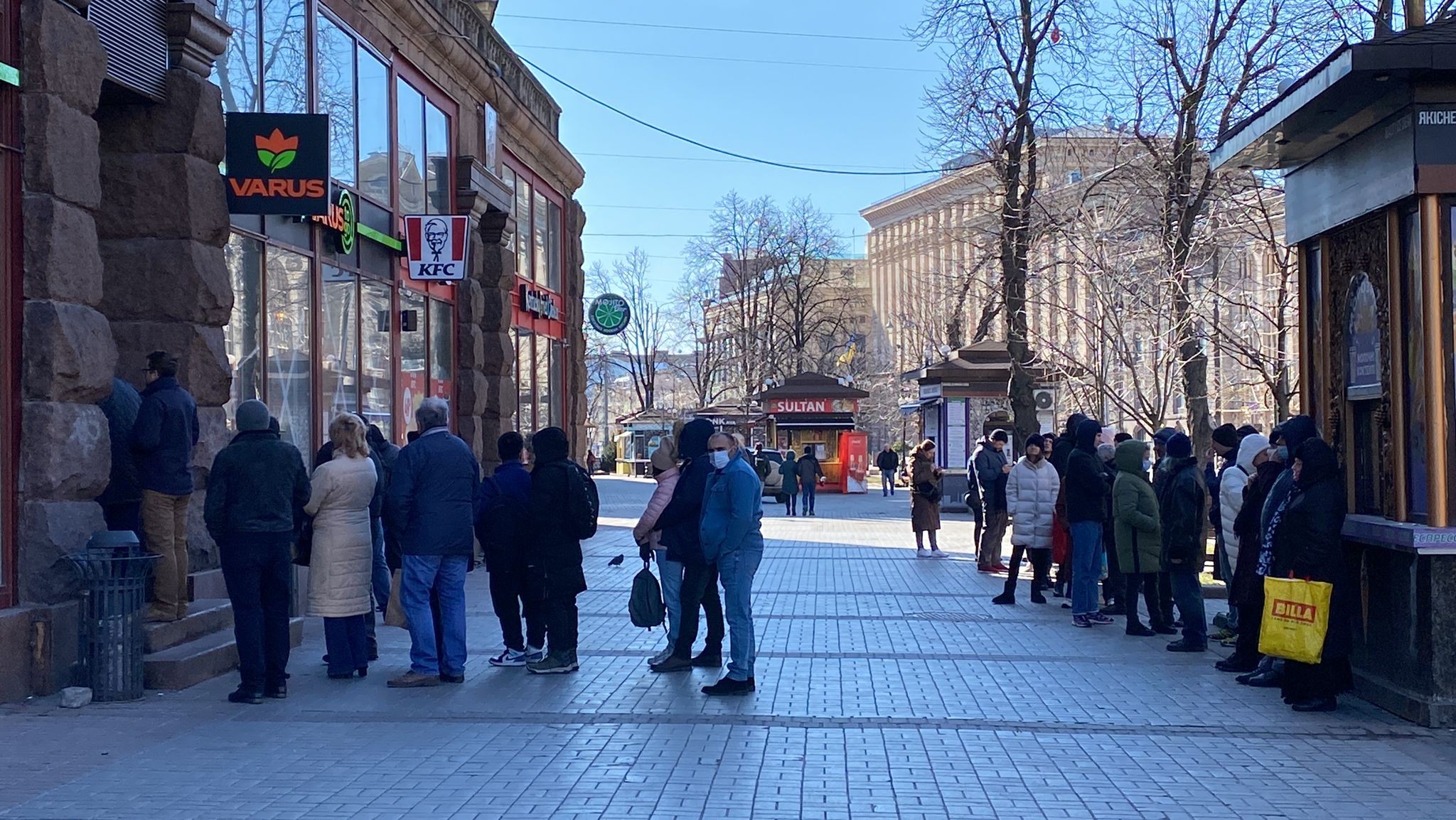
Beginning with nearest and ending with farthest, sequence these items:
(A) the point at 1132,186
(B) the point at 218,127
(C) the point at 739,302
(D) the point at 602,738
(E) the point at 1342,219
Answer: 1. (D) the point at 602,738
2. (E) the point at 1342,219
3. (B) the point at 218,127
4. (A) the point at 1132,186
5. (C) the point at 739,302

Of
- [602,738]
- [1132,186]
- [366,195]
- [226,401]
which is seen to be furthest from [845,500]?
[602,738]

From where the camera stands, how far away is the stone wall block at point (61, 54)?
370 inches

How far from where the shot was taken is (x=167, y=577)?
Answer: 33.3 ft

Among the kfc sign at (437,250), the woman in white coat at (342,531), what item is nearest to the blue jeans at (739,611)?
the woman in white coat at (342,531)

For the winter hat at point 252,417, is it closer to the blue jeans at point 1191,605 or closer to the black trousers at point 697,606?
the black trousers at point 697,606

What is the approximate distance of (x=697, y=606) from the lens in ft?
35.0

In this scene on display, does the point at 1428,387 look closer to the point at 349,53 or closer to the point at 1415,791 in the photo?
the point at 1415,791

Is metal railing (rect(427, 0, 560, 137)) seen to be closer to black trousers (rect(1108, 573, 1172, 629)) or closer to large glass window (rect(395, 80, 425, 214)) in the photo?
large glass window (rect(395, 80, 425, 214))

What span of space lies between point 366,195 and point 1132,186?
10.4 metres

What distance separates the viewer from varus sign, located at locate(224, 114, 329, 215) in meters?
12.1

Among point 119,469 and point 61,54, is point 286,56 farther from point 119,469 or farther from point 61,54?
point 119,469

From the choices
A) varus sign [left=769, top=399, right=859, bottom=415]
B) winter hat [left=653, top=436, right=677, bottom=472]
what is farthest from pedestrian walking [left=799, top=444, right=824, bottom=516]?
winter hat [left=653, top=436, right=677, bottom=472]

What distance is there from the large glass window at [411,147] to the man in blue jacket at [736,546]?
33.0ft

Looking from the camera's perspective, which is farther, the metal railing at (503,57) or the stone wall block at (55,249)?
the metal railing at (503,57)
